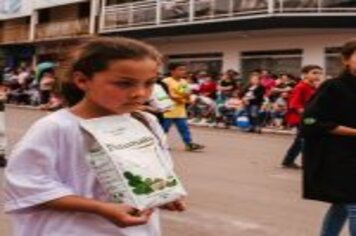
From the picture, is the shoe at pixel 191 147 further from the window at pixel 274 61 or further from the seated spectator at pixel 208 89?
the window at pixel 274 61

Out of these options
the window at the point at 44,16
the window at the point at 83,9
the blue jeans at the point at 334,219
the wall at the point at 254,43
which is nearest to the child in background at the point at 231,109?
the wall at the point at 254,43

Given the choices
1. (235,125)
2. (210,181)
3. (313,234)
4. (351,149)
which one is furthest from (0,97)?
(235,125)

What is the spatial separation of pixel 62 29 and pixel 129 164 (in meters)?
45.7

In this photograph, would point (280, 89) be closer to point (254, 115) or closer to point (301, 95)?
point (254, 115)

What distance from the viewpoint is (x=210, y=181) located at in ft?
36.1

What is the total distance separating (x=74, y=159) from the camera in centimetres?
264

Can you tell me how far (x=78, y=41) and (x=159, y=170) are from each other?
484 mm

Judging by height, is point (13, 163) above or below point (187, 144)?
above

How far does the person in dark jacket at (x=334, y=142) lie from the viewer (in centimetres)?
502

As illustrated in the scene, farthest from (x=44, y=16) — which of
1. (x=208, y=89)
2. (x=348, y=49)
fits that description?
(x=348, y=49)

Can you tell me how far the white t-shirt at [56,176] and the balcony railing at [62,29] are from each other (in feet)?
136

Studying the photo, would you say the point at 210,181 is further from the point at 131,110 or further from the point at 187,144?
the point at 131,110

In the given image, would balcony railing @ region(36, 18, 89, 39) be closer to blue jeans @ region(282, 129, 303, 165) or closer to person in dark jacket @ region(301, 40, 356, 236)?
Answer: blue jeans @ region(282, 129, 303, 165)

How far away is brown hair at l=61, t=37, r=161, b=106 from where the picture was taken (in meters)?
2.65
